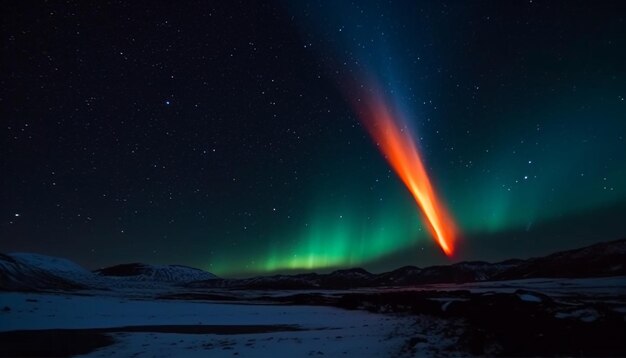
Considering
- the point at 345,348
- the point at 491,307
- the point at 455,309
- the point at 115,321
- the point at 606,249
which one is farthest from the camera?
the point at 606,249

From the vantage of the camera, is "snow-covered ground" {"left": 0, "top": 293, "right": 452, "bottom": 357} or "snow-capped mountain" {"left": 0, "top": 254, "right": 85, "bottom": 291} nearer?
"snow-covered ground" {"left": 0, "top": 293, "right": 452, "bottom": 357}

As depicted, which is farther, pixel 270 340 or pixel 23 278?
pixel 23 278

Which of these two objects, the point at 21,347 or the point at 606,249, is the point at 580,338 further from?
the point at 606,249

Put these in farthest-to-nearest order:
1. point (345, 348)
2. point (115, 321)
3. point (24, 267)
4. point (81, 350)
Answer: point (24, 267)
point (115, 321)
point (81, 350)
point (345, 348)

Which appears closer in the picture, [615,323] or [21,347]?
[615,323]

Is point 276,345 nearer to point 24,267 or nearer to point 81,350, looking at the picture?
point 81,350

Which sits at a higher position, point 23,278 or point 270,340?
point 23,278

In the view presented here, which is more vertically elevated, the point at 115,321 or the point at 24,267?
the point at 24,267

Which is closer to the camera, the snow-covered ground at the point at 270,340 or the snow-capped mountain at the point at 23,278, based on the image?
the snow-covered ground at the point at 270,340

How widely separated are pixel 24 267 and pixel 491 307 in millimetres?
159086

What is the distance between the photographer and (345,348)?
16.7m

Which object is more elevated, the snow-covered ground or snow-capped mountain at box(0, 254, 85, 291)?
snow-capped mountain at box(0, 254, 85, 291)

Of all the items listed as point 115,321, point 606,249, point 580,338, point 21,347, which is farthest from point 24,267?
point 606,249

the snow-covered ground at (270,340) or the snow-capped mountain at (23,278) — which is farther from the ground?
the snow-capped mountain at (23,278)
